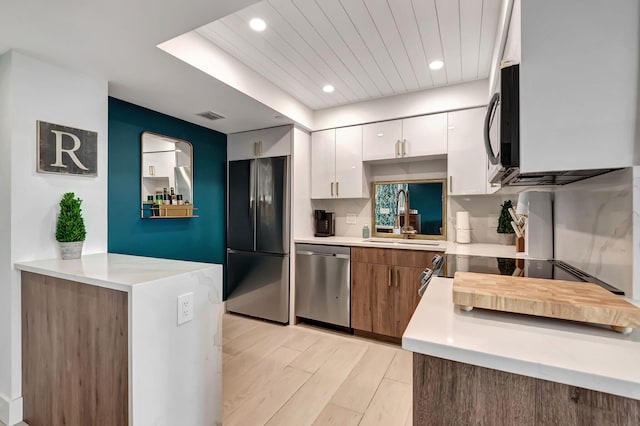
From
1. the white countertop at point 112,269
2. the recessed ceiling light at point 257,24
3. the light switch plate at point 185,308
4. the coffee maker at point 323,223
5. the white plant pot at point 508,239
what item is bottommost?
the light switch plate at point 185,308

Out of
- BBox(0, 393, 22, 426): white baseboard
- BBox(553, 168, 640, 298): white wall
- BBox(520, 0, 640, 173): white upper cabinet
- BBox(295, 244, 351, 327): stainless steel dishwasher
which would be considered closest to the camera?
BBox(520, 0, 640, 173): white upper cabinet

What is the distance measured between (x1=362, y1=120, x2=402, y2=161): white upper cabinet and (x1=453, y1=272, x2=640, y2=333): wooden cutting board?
2232 mm

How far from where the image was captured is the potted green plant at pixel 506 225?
2621 mm

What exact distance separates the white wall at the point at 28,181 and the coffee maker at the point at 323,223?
7.15 feet

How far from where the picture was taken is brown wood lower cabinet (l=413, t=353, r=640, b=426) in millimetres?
566

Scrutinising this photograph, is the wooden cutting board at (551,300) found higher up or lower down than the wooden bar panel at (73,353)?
higher up

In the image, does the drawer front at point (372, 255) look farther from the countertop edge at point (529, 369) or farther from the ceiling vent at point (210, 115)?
the countertop edge at point (529, 369)

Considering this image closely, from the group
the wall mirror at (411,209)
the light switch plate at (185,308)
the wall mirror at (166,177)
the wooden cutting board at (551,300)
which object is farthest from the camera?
the wall mirror at (411,209)

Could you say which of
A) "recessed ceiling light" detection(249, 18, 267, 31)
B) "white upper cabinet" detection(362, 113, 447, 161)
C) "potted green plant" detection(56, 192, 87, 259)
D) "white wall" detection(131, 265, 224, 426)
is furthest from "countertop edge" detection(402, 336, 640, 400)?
"white upper cabinet" detection(362, 113, 447, 161)

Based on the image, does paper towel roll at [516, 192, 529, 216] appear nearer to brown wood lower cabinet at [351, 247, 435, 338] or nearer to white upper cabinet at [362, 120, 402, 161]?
brown wood lower cabinet at [351, 247, 435, 338]

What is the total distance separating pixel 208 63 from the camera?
2070 millimetres

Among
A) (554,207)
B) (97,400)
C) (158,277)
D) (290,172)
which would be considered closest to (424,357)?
(158,277)

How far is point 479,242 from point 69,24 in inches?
138

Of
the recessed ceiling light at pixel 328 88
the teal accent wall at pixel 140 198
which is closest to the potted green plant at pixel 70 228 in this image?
the teal accent wall at pixel 140 198
